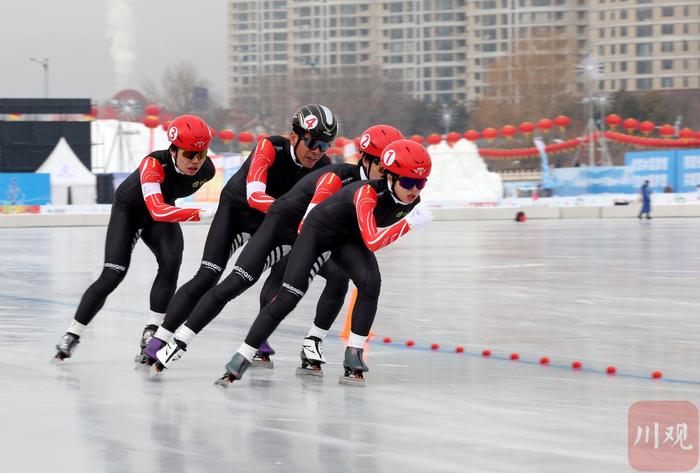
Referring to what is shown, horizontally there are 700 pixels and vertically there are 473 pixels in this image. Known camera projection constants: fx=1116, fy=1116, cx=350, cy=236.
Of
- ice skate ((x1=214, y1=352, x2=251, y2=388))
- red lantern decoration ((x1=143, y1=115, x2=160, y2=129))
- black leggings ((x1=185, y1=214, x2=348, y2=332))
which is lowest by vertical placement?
ice skate ((x1=214, y1=352, x2=251, y2=388))

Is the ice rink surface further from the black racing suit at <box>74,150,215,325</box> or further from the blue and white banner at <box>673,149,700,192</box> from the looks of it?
the blue and white banner at <box>673,149,700,192</box>

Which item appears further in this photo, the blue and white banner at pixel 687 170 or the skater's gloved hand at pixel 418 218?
the blue and white banner at pixel 687 170

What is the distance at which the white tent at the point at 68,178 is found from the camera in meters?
36.7

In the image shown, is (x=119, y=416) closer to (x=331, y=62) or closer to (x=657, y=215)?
(x=657, y=215)

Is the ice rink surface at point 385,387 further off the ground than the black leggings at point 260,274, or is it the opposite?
the black leggings at point 260,274

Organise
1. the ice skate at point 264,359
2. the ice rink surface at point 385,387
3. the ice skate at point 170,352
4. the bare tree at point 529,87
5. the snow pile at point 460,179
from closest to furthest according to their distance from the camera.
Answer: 1. the ice rink surface at point 385,387
2. the ice skate at point 170,352
3. the ice skate at point 264,359
4. the snow pile at point 460,179
5. the bare tree at point 529,87

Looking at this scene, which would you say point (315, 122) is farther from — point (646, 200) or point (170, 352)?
point (646, 200)

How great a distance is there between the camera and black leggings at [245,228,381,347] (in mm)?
5969

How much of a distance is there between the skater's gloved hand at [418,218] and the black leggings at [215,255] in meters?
1.15

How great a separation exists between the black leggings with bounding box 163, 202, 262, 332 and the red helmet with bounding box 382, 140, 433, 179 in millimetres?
1248

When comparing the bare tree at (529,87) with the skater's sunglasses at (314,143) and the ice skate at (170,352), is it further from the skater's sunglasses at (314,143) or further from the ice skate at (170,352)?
the ice skate at (170,352)

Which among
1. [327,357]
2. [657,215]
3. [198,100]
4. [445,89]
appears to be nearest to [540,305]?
[327,357]

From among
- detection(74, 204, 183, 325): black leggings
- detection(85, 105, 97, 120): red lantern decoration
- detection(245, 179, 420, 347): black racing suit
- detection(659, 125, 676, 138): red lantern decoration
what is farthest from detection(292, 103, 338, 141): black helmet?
detection(659, 125, 676, 138): red lantern decoration

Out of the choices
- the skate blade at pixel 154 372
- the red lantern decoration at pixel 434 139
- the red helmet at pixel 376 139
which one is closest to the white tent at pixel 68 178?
the red lantern decoration at pixel 434 139
